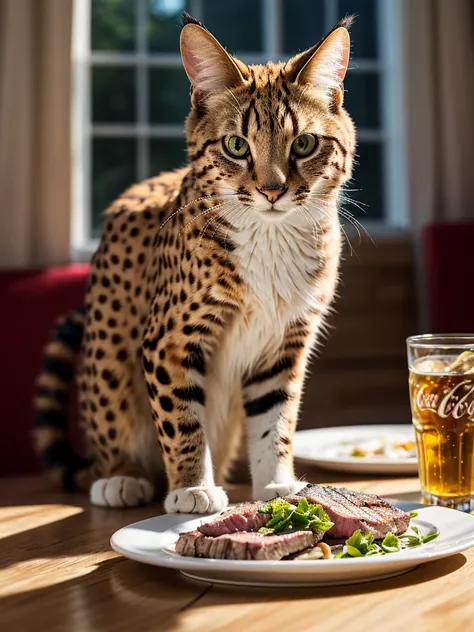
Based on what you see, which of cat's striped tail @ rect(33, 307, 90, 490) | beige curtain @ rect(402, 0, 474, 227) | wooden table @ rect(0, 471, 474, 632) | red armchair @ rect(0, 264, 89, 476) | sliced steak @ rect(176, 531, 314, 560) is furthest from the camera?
beige curtain @ rect(402, 0, 474, 227)

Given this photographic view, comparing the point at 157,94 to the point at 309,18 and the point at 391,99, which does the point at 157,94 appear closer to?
the point at 309,18

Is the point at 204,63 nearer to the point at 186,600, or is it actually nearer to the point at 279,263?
the point at 279,263

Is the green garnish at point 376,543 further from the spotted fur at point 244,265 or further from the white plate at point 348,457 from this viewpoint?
the white plate at point 348,457

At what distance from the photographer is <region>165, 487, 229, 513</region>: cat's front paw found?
4.33ft

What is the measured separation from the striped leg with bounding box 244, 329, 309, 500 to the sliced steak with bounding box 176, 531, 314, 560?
54 centimetres

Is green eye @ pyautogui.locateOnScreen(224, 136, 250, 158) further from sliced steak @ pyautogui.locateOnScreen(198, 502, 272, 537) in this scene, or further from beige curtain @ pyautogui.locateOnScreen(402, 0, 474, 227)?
beige curtain @ pyautogui.locateOnScreen(402, 0, 474, 227)

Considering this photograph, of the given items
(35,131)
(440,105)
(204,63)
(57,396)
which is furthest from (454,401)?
(440,105)

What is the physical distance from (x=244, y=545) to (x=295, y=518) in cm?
9

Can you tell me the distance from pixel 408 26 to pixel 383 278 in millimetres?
1043

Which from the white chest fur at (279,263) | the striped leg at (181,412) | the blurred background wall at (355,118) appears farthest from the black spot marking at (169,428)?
the blurred background wall at (355,118)

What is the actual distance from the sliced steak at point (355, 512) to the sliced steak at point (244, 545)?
5cm

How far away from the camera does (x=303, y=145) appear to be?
1.46 meters

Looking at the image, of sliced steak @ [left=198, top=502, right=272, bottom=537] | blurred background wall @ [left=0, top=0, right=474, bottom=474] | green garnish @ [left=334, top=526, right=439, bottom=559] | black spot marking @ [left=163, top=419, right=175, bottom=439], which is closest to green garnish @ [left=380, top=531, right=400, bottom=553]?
green garnish @ [left=334, top=526, right=439, bottom=559]

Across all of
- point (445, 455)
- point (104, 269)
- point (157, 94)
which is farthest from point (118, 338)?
point (157, 94)
